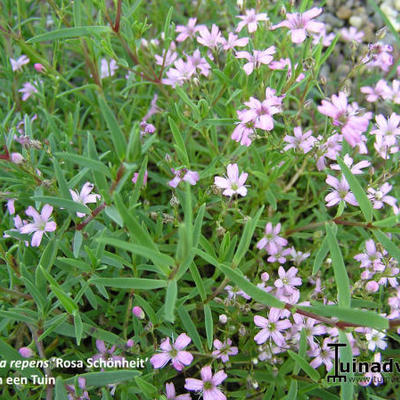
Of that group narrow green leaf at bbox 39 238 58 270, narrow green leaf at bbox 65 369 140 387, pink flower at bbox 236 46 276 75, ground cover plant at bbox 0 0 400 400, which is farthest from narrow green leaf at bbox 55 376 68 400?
pink flower at bbox 236 46 276 75

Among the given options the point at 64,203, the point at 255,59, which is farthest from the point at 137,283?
the point at 255,59

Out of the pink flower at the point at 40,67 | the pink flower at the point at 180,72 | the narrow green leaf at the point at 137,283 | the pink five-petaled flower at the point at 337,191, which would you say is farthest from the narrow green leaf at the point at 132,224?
the pink flower at the point at 40,67

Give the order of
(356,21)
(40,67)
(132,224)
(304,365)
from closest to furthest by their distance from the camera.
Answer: (132,224) → (304,365) → (40,67) → (356,21)

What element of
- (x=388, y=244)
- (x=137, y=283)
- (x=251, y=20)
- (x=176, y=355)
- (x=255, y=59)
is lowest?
(x=176, y=355)

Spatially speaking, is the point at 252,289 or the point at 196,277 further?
the point at 196,277

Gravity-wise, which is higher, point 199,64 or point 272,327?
point 199,64

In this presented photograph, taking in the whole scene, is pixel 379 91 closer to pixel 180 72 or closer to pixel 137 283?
pixel 180 72

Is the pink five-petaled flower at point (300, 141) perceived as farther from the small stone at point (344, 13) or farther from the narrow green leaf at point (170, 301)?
the small stone at point (344, 13)
